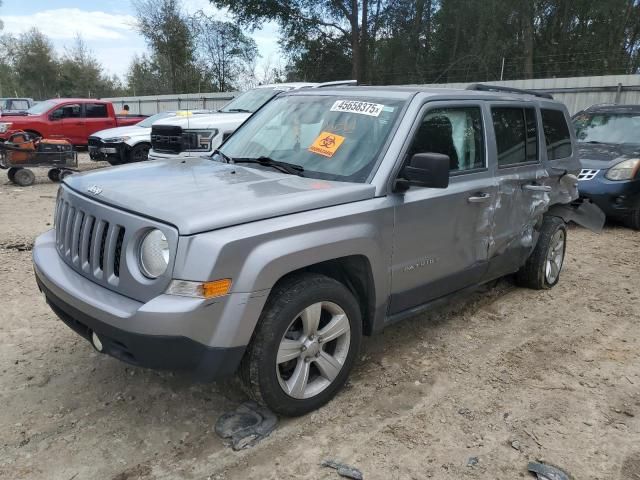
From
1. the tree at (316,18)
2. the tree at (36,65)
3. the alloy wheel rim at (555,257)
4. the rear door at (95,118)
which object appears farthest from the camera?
the tree at (36,65)

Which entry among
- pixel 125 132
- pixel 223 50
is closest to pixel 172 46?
pixel 223 50

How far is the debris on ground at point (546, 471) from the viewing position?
2.58 m

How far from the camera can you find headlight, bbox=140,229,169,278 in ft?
Result: 8.18

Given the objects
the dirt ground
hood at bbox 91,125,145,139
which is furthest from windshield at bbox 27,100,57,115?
the dirt ground

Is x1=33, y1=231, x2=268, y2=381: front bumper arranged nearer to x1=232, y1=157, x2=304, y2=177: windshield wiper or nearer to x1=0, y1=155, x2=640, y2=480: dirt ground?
x1=0, y1=155, x2=640, y2=480: dirt ground

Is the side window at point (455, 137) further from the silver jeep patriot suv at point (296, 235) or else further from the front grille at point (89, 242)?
the front grille at point (89, 242)

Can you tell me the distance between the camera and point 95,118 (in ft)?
53.2

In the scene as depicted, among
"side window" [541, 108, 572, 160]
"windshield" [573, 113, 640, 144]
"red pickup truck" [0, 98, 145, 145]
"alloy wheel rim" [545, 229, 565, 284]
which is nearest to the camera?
"side window" [541, 108, 572, 160]

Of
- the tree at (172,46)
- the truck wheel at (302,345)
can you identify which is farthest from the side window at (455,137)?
the tree at (172,46)

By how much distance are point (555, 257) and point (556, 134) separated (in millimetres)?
1237

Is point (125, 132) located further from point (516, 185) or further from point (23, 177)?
point (516, 185)

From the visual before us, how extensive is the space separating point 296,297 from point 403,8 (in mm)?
25398

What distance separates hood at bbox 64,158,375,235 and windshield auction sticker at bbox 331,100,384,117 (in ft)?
2.12

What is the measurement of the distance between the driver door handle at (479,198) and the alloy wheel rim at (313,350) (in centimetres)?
137
